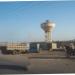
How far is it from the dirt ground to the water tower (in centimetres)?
13

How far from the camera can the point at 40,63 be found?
10.7ft

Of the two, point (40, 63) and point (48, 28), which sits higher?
point (48, 28)

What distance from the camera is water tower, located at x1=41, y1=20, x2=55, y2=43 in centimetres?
323

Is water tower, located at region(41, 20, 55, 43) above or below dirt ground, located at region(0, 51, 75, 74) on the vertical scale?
above

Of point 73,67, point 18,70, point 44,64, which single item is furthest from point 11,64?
point 73,67

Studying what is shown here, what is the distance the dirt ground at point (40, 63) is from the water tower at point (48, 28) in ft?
0.44

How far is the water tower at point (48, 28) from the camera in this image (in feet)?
10.6

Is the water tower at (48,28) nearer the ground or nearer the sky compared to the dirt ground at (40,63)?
nearer the sky

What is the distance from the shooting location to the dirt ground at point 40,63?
3.26 meters

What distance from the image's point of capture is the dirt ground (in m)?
3.26

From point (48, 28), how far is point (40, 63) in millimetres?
314

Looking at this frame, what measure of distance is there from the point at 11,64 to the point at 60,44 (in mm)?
467

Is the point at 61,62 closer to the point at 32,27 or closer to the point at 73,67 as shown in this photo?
Result: the point at 73,67

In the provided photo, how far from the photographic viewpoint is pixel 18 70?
3.32 metres
